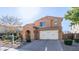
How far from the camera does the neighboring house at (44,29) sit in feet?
18.0

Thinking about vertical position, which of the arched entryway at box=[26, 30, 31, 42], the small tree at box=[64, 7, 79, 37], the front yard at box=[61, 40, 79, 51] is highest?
the small tree at box=[64, 7, 79, 37]

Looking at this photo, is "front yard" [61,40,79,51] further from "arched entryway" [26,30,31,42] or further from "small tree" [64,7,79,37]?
"arched entryway" [26,30,31,42]

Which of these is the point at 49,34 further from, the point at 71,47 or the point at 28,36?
the point at 71,47

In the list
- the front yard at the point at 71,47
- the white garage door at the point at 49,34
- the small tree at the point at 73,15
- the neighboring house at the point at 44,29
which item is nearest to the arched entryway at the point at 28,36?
the neighboring house at the point at 44,29

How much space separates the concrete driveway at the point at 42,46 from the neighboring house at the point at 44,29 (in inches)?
5.1

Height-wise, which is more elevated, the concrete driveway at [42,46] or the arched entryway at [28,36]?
the arched entryway at [28,36]

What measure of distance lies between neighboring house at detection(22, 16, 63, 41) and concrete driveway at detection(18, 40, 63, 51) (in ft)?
0.42

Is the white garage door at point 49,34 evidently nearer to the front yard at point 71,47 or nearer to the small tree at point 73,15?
the front yard at point 71,47

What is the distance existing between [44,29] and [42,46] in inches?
17.2

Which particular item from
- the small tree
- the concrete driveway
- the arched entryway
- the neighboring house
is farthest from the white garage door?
the small tree

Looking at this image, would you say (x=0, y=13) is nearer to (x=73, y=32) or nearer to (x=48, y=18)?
(x=48, y=18)

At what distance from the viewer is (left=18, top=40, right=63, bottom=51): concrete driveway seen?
548cm
